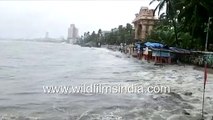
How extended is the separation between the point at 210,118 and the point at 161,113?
175 cm

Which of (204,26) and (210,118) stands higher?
(204,26)

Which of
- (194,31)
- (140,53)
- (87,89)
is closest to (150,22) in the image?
(140,53)

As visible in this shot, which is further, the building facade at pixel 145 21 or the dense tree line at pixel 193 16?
the building facade at pixel 145 21

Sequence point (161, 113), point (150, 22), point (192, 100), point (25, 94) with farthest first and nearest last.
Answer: point (150, 22), point (25, 94), point (192, 100), point (161, 113)

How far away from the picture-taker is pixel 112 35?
533ft

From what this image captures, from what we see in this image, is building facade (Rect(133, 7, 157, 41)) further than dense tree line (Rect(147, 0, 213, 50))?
Yes

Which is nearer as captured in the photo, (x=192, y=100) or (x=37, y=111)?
(x=37, y=111)

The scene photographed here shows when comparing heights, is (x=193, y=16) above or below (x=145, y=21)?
below

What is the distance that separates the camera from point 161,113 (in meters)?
13.3

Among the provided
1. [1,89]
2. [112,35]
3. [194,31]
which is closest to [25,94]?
[1,89]

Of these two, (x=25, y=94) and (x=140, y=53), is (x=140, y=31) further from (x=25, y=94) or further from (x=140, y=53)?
(x=25, y=94)

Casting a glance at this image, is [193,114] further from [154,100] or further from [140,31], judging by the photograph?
[140,31]

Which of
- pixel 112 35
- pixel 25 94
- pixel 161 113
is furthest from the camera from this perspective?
pixel 112 35

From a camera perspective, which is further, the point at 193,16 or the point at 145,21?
the point at 145,21
